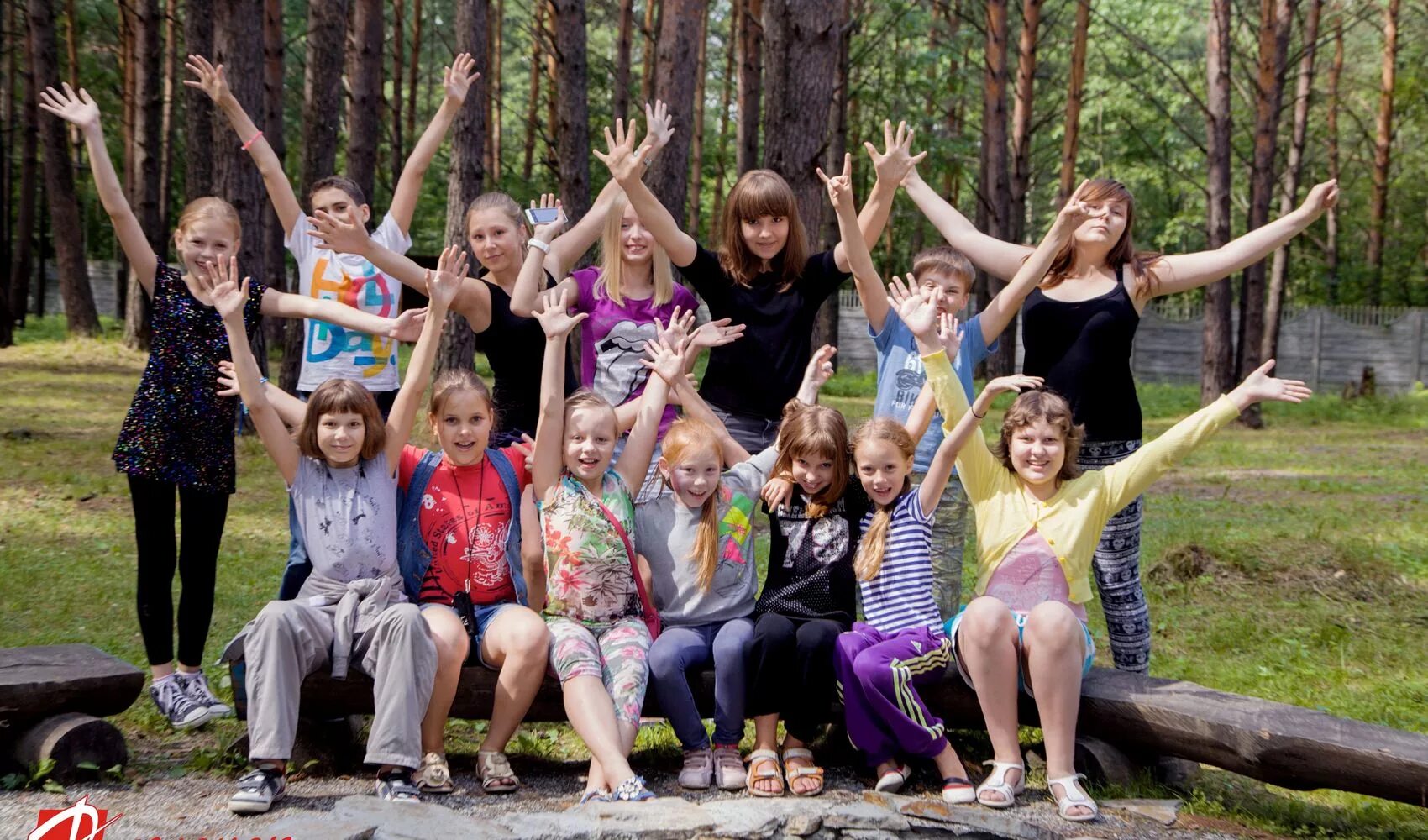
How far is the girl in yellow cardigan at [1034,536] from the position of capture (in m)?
4.05

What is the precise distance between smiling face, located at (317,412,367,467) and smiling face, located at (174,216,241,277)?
738 mm

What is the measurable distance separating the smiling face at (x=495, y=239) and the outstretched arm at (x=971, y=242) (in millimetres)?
1518

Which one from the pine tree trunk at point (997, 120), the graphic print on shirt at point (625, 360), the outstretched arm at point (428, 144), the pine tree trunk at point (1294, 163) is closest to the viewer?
the graphic print on shirt at point (625, 360)

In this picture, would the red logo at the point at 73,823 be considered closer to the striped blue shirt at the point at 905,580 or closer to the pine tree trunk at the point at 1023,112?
the striped blue shirt at the point at 905,580

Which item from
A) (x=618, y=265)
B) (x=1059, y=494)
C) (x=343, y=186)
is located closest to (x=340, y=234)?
(x=343, y=186)

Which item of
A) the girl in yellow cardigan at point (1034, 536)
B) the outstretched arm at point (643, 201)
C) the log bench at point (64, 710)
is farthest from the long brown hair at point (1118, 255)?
the log bench at point (64, 710)

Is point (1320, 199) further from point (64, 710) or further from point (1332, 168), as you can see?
point (1332, 168)

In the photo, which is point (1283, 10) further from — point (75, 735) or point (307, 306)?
point (75, 735)

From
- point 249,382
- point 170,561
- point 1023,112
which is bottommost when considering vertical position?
point 170,561

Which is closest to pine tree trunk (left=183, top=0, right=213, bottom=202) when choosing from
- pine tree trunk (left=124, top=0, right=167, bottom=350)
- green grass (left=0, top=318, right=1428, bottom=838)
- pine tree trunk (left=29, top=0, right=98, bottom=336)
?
green grass (left=0, top=318, right=1428, bottom=838)

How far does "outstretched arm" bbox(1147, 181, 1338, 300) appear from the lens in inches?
176

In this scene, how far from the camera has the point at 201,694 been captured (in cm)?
459

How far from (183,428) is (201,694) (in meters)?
0.95

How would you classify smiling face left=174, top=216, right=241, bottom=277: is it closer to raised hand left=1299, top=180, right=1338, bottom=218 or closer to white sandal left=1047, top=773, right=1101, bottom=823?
white sandal left=1047, top=773, right=1101, bottom=823
